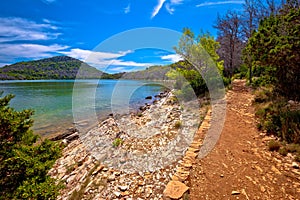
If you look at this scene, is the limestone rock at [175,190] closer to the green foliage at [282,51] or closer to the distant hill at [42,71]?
the green foliage at [282,51]

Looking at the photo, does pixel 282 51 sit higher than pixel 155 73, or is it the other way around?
pixel 155 73

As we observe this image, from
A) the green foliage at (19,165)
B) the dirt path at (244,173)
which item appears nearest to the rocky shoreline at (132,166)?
the dirt path at (244,173)

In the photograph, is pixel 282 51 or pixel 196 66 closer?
pixel 282 51

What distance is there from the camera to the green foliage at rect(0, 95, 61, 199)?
2.55 meters

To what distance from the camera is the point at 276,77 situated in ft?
19.3

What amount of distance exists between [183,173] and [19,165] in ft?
10.9

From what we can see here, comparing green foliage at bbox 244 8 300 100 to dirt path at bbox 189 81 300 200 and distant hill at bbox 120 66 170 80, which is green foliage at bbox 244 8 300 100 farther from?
distant hill at bbox 120 66 170 80

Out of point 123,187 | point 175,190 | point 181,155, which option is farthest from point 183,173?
point 123,187

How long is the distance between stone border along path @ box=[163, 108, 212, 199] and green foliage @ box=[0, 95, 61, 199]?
2234mm

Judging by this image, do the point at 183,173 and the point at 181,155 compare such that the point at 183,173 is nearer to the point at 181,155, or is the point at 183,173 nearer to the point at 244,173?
the point at 181,155

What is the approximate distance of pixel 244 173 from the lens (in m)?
Result: 3.48

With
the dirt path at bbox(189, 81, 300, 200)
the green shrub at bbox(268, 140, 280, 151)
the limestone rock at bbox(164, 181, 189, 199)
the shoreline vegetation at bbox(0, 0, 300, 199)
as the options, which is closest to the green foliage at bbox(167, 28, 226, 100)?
the shoreline vegetation at bbox(0, 0, 300, 199)

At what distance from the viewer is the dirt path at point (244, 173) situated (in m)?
2.96

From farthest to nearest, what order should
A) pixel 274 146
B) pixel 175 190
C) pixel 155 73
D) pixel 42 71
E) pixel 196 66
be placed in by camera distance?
pixel 42 71
pixel 155 73
pixel 196 66
pixel 274 146
pixel 175 190
